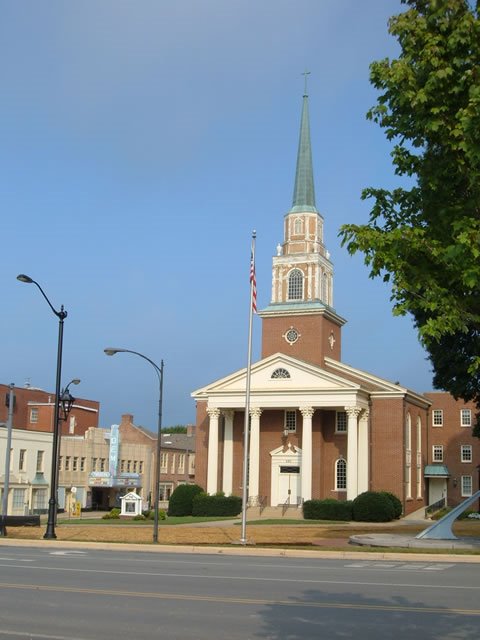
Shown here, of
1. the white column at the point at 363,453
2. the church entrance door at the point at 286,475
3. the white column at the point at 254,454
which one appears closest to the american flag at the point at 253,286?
the white column at the point at 254,454

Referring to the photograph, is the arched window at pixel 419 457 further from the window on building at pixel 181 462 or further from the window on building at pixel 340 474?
the window on building at pixel 181 462

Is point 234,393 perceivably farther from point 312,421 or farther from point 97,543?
point 97,543

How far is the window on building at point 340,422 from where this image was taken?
5825 cm

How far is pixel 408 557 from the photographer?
22438 millimetres

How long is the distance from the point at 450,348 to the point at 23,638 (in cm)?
2800

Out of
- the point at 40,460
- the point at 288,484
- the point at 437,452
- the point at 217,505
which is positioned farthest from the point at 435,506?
the point at 40,460

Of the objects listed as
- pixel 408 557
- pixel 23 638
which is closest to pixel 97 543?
pixel 408 557

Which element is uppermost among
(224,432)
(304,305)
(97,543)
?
(304,305)

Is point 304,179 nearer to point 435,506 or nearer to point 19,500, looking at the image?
point 435,506

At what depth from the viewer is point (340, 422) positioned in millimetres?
58500

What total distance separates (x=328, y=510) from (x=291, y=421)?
9.28m

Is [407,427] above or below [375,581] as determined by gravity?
above

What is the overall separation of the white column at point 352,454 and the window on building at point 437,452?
18596 mm

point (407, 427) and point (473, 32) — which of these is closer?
point (473, 32)
